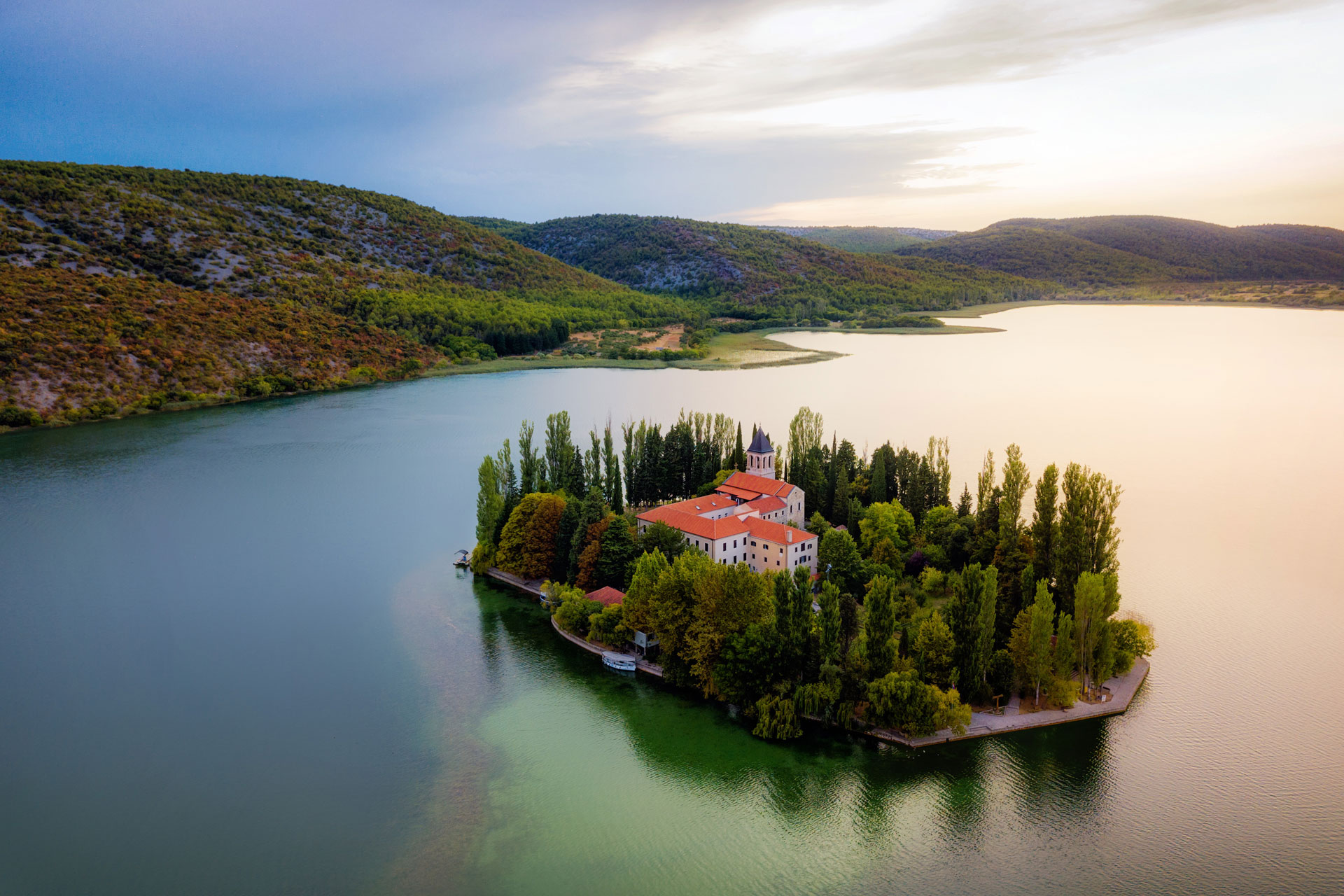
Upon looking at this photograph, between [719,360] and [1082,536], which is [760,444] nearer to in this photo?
[1082,536]

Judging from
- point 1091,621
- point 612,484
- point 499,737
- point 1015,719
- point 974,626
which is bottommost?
point 1015,719

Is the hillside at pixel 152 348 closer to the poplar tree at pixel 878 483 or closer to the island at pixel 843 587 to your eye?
the island at pixel 843 587

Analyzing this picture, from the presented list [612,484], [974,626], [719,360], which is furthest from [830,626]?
[719,360]

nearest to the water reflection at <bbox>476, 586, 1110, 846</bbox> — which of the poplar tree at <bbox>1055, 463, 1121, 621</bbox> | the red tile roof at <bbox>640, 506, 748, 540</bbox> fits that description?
the poplar tree at <bbox>1055, 463, 1121, 621</bbox>

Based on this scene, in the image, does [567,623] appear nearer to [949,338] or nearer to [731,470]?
[731,470]

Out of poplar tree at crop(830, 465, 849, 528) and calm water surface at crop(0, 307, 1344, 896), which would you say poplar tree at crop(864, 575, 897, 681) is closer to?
calm water surface at crop(0, 307, 1344, 896)

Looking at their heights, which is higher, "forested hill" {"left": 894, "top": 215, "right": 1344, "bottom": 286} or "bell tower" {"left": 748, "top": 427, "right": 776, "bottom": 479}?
"forested hill" {"left": 894, "top": 215, "right": 1344, "bottom": 286}
